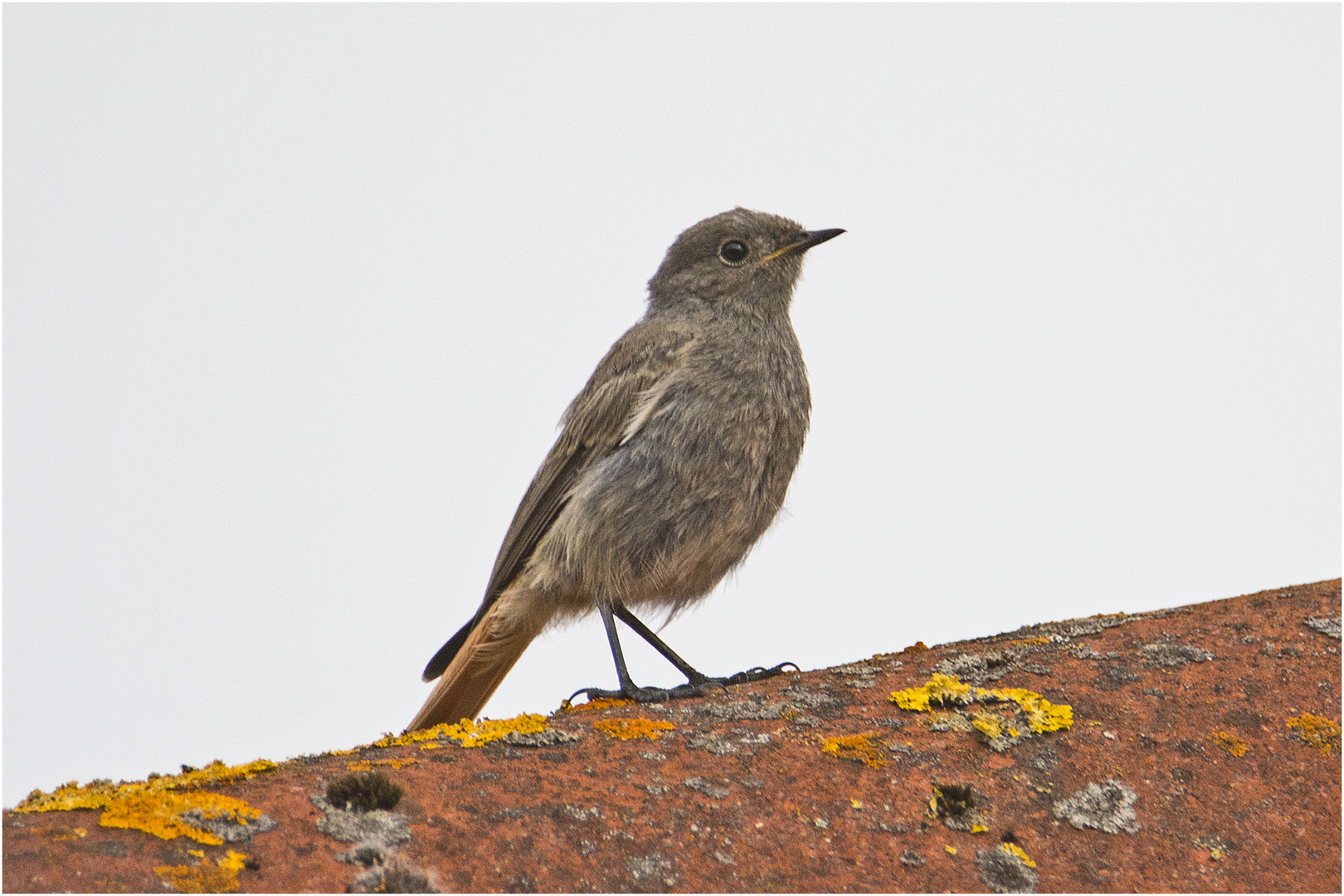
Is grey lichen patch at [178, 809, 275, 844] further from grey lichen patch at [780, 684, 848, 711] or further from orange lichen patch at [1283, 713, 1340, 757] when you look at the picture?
orange lichen patch at [1283, 713, 1340, 757]

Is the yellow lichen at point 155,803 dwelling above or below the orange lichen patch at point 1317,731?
above

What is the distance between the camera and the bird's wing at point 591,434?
547 cm

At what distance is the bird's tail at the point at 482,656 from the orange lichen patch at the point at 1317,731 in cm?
335

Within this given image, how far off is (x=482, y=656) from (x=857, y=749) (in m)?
2.72

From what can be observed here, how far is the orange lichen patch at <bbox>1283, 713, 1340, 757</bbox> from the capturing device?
306 cm

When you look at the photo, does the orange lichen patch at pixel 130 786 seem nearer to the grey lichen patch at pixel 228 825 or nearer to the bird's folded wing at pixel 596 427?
the grey lichen patch at pixel 228 825

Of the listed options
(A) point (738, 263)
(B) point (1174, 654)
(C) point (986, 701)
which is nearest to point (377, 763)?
(C) point (986, 701)

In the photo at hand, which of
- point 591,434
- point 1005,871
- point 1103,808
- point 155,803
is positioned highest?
point 591,434

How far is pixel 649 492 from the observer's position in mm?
5184

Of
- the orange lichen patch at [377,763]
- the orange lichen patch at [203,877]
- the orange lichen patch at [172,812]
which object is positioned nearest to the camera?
the orange lichen patch at [203,877]

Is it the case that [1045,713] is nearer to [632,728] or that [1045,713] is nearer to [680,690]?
[632,728]

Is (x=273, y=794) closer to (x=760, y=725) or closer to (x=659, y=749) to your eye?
(x=659, y=749)

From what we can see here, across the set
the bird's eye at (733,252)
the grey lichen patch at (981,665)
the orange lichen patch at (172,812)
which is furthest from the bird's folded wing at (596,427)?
the orange lichen patch at (172,812)

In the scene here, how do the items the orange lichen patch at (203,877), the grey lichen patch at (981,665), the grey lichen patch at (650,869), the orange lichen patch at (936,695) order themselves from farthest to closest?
the grey lichen patch at (981,665) < the orange lichen patch at (936,695) < the grey lichen patch at (650,869) < the orange lichen patch at (203,877)
